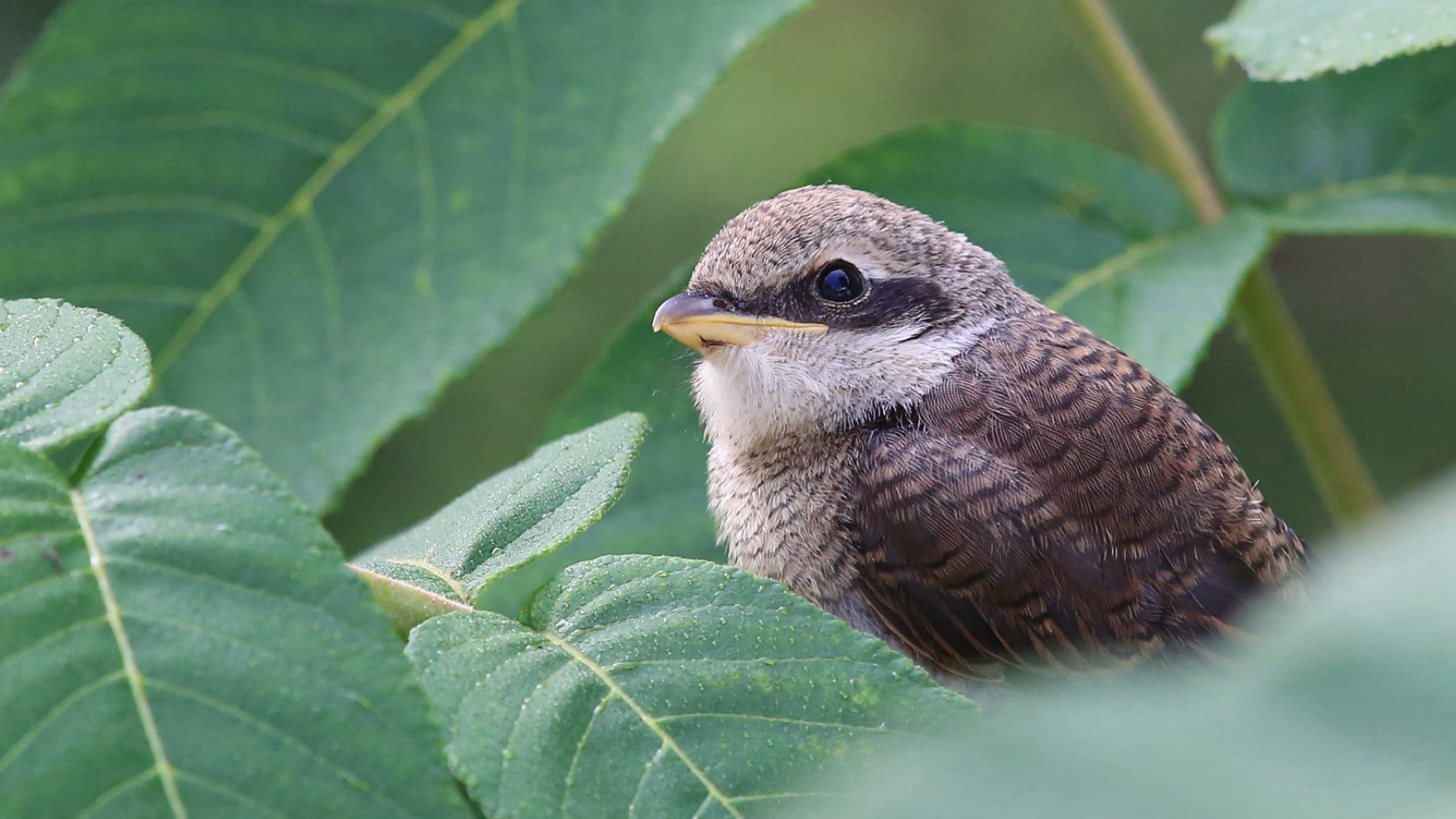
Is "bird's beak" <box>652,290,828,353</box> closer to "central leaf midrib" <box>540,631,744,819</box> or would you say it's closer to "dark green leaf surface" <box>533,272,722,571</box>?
"dark green leaf surface" <box>533,272,722,571</box>

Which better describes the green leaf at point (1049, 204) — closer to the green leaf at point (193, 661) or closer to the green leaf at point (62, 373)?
the green leaf at point (62, 373)

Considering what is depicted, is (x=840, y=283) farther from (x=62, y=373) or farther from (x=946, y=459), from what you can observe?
(x=62, y=373)

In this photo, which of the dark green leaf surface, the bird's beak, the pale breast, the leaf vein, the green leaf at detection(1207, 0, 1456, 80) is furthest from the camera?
the dark green leaf surface

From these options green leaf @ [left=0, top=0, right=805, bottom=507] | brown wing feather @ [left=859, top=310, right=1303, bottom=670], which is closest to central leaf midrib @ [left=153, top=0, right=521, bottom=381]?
green leaf @ [left=0, top=0, right=805, bottom=507]

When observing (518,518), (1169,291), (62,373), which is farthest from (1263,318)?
(62,373)

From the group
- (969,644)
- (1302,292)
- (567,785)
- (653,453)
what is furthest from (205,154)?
(1302,292)

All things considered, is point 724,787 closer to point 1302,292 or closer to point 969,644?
point 969,644
